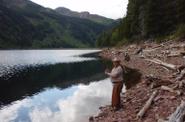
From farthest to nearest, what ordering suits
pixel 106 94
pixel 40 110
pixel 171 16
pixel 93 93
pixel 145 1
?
1. pixel 145 1
2. pixel 171 16
3. pixel 93 93
4. pixel 106 94
5. pixel 40 110

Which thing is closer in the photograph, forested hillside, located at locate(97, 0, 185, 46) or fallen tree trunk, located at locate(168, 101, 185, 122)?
fallen tree trunk, located at locate(168, 101, 185, 122)

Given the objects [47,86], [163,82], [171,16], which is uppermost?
[171,16]

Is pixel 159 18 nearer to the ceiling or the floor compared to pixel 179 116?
nearer to the ceiling

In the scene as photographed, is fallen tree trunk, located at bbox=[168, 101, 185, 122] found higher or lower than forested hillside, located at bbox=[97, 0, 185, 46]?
lower

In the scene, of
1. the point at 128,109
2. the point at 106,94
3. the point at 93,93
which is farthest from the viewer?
the point at 93,93

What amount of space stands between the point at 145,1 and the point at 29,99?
69380 mm

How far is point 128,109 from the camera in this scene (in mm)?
20688

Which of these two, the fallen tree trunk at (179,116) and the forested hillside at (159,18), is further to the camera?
the forested hillside at (159,18)

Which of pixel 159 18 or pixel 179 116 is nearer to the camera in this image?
pixel 179 116

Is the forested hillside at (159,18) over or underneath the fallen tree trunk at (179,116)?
over

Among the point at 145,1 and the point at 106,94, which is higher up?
the point at 145,1

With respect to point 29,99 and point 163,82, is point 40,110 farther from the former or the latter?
point 163,82

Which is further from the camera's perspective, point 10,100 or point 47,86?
point 47,86

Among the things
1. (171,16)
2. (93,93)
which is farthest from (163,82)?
(171,16)
